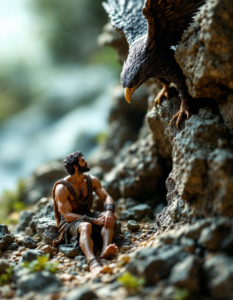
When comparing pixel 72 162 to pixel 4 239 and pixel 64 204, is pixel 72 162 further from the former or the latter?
pixel 4 239

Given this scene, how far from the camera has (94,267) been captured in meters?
2.79

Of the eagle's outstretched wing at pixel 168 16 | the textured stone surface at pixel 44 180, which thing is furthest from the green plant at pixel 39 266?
the textured stone surface at pixel 44 180

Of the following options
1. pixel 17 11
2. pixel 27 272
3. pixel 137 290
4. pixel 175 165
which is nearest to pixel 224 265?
pixel 137 290

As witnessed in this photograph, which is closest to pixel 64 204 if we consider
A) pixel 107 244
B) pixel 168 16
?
pixel 107 244

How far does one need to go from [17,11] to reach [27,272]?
1421 cm

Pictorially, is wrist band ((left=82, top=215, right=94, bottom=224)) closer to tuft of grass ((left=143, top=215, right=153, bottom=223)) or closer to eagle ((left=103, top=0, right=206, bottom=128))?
tuft of grass ((left=143, top=215, right=153, bottom=223))

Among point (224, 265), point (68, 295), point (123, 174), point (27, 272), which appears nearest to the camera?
point (224, 265)

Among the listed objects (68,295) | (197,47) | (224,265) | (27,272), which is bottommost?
(224,265)

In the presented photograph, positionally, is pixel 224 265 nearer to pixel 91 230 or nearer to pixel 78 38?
pixel 91 230

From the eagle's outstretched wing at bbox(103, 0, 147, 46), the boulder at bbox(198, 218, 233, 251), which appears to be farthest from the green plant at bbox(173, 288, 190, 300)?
the eagle's outstretched wing at bbox(103, 0, 147, 46)

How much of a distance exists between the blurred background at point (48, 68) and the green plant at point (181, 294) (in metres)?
9.37

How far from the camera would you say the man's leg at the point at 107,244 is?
120 inches

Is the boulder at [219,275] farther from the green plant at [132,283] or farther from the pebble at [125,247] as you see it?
the pebble at [125,247]

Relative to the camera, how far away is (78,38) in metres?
14.1
